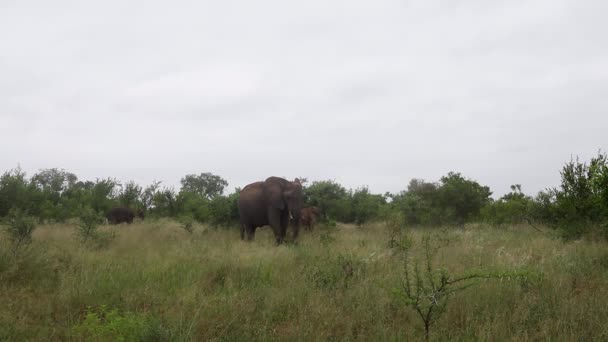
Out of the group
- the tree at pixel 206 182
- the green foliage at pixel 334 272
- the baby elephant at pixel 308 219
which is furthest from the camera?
the tree at pixel 206 182

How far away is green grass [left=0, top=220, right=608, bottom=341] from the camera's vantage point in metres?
3.73

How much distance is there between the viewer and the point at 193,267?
6238 millimetres

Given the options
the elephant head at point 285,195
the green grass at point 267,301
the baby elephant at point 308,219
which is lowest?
the green grass at point 267,301

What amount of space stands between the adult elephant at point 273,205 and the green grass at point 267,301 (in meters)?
5.37

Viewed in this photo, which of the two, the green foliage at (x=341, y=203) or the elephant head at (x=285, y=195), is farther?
the green foliage at (x=341, y=203)

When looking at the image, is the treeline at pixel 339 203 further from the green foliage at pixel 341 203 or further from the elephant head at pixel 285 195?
the elephant head at pixel 285 195

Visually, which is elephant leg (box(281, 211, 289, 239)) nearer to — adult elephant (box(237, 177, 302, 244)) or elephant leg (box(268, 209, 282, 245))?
adult elephant (box(237, 177, 302, 244))

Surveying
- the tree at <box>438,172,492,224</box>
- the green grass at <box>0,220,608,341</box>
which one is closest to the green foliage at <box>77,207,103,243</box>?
the green grass at <box>0,220,608,341</box>

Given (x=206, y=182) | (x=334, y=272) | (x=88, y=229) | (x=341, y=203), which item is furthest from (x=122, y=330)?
(x=206, y=182)

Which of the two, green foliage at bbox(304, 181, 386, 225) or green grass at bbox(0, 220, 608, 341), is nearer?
green grass at bbox(0, 220, 608, 341)

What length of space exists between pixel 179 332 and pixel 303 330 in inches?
47.7

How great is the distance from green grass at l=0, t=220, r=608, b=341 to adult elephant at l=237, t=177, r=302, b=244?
17.6 feet

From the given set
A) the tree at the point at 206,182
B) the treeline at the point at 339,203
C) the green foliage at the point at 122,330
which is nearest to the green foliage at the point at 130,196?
the treeline at the point at 339,203

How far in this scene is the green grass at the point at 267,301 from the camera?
12.3 feet
